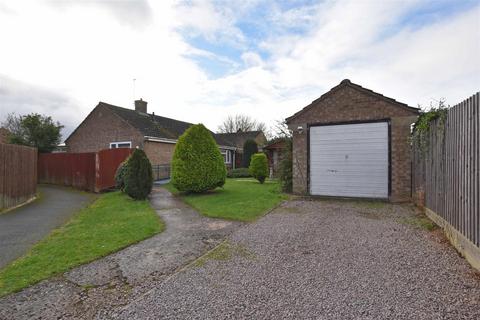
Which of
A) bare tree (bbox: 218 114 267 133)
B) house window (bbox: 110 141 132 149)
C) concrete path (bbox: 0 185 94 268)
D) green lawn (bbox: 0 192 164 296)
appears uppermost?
bare tree (bbox: 218 114 267 133)

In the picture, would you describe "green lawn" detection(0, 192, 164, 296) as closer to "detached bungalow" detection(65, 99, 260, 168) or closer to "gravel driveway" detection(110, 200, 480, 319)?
"gravel driveway" detection(110, 200, 480, 319)

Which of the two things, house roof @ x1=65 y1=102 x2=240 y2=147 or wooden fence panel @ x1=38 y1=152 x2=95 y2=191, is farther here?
house roof @ x1=65 y1=102 x2=240 y2=147

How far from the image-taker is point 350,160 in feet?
34.3

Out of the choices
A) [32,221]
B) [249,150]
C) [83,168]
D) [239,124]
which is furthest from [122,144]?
[239,124]

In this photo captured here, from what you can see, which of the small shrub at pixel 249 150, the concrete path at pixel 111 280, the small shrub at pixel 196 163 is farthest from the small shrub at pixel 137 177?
the small shrub at pixel 249 150

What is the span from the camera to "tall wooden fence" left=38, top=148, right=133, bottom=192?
15414 millimetres

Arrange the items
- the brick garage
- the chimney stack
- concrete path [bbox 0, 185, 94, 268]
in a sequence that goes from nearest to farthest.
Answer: concrete path [bbox 0, 185, 94, 268], the brick garage, the chimney stack

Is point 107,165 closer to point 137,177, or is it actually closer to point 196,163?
point 137,177

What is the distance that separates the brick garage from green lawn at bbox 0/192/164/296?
6.15 m

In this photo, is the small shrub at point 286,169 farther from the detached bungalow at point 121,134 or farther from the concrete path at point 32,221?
the detached bungalow at point 121,134

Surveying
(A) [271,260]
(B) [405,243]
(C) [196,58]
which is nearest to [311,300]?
(A) [271,260]

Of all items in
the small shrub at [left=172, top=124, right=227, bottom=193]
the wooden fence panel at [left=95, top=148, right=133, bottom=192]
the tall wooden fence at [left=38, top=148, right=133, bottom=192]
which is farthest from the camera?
the tall wooden fence at [left=38, top=148, right=133, bottom=192]

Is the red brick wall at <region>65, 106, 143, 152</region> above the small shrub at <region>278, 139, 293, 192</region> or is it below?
→ above

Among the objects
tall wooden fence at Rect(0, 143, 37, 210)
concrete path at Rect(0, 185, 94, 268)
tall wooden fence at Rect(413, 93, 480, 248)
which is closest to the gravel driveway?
tall wooden fence at Rect(413, 93, 480, 248)
